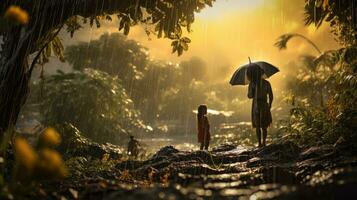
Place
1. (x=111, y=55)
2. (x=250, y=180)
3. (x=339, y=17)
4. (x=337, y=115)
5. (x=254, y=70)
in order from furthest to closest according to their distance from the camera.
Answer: (x=111, y=55) < (x=254, y=70) < (x=339, y=17) < (x=337, y=115) < (x=250, y=180)

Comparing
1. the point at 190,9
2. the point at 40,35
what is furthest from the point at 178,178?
the point at 190,9

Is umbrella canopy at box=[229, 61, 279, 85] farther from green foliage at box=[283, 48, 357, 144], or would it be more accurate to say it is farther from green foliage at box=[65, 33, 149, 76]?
green foliage at box=[65, 33, 149, 76]

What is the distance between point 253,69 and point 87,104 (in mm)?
20663

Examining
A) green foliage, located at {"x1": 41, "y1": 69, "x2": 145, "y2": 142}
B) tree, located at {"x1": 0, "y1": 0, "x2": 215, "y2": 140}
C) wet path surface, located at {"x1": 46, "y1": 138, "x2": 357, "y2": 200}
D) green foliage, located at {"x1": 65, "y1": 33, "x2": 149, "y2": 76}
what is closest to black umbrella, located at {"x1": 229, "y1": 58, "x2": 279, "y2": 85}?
wet path surface, located at {"x1": 46, "y1": 138, "x2": 357, "y2": 200}

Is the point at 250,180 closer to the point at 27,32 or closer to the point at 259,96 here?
the point at 27,32

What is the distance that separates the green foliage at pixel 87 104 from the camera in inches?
1174

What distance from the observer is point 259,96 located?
10.6 meters

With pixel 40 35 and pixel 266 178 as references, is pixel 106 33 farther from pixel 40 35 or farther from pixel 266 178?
pixel 266 178

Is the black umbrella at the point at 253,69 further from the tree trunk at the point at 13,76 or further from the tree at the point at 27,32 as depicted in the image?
the tree trunk at the point at 13,76

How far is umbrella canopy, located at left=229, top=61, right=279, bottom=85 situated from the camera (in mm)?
10992

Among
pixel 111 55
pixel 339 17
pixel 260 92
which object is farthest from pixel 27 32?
pixel 111 55

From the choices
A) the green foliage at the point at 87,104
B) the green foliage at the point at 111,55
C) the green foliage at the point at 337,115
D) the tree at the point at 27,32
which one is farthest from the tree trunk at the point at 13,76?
the green foliage at the point at 111,55

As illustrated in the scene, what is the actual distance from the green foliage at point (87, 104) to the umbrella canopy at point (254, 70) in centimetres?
1887

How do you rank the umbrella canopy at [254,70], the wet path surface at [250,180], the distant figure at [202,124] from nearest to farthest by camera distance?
the wet path surface at [250,180] → the umbrella canopy at [254,70] → the distant figure at [202,124]
